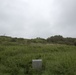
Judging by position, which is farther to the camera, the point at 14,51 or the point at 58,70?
the point at 14,51

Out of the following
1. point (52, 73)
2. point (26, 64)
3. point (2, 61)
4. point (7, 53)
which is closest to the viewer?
point (52, 73)

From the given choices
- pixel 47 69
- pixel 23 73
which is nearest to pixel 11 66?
pixel 23 73

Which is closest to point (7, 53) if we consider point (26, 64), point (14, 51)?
point (14, 51)

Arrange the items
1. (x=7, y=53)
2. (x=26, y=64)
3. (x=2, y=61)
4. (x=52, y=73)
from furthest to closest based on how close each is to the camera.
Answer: (x=7, y=53) → (x=2, y=61) → (x=26, y=64) → (x=52, y=73)

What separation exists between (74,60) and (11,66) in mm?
3783

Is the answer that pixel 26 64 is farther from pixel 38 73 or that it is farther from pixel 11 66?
pixel 38 73

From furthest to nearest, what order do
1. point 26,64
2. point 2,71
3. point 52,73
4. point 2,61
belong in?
point 2,61
point 26,64
point 2,71
point 52,73

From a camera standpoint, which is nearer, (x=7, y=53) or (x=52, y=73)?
(x=52, y=73)

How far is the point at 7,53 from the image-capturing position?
15.3 meters

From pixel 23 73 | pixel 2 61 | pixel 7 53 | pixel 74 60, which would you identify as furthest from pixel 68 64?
pixel 7 53

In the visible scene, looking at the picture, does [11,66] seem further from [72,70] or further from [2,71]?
[72,70]

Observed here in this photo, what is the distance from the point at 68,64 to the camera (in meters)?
10.7

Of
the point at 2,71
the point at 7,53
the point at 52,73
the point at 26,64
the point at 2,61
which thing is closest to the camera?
the point at 52,73

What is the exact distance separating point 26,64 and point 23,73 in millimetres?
1560
